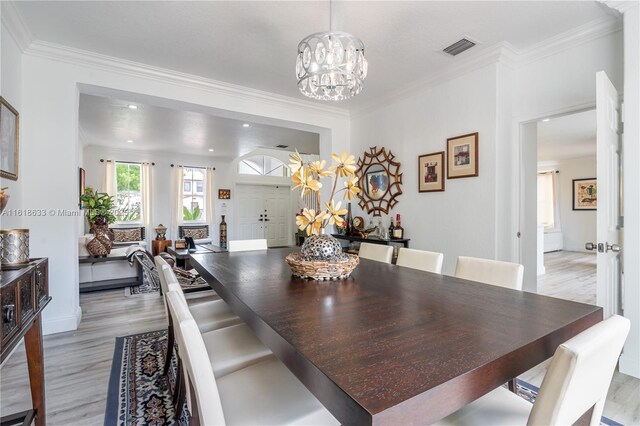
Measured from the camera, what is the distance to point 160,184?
7625 mm

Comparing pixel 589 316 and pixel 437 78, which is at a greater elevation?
pixel 437 78

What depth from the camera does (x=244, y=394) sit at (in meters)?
1.07

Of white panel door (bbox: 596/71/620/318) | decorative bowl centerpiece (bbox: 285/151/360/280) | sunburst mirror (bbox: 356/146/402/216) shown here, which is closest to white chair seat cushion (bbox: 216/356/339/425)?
decorative bowl centerpiece (bbox: 285/151/360/280)

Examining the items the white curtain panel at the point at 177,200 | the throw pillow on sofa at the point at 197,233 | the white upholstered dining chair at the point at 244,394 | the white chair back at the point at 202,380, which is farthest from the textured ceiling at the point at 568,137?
the white curtain panel at the point at 177,200

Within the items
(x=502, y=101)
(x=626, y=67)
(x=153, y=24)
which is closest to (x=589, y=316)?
(x=626, y=67)

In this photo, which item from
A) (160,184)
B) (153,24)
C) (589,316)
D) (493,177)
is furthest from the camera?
(160,184)

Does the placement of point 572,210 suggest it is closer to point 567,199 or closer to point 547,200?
point 567,199

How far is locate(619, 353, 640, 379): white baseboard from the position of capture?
202 centimetres

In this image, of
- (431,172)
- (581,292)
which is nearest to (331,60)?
(431,172)

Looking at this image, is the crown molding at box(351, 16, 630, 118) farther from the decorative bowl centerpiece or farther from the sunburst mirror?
the decorative bowl centerpiece

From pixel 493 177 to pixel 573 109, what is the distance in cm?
79

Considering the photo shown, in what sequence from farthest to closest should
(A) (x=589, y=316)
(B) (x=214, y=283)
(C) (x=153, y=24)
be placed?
(C) (x=153, y=24), (B) (x=214, y=283), (A) (x=589, y=316)

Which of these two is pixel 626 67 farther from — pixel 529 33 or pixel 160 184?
pixel 160 184

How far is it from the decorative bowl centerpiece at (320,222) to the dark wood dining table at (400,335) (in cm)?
9
